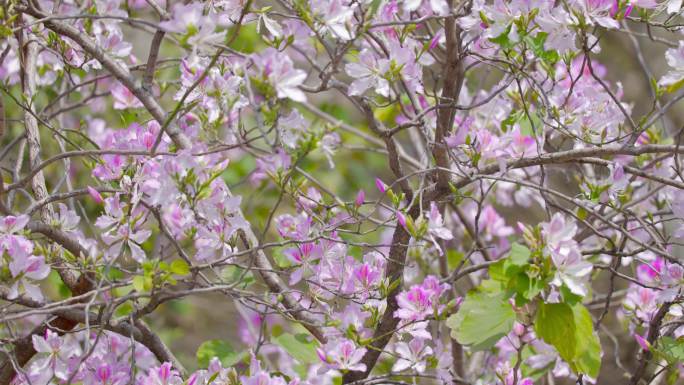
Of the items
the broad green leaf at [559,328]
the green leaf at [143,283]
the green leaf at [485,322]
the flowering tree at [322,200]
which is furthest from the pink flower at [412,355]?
the green leaf at [143,283]

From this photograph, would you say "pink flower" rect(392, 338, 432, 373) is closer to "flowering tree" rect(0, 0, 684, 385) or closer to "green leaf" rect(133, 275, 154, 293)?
"flowering tree" rect(0, 0, 684, 385)

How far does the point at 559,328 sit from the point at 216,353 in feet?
2.69

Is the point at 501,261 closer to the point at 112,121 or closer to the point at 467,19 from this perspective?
the point at 467,19

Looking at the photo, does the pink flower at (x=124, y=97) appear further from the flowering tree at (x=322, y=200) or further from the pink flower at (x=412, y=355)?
the pink flower at (x=412, y=355)

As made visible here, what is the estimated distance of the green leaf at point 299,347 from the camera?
1775 millimetres

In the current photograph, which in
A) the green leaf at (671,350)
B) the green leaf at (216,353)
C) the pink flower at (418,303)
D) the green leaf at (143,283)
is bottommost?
the green leaf at (671,350)

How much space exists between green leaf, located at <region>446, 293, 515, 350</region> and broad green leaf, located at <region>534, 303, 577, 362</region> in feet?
Answer: 0.20

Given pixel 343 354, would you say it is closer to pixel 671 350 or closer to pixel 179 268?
pixel 179 268

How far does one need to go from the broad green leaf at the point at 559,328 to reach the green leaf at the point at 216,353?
727 mm

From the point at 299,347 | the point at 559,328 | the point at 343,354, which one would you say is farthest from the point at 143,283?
the point at 559,328

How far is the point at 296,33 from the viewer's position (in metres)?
1.58

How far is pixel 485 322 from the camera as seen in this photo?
1.55 metres

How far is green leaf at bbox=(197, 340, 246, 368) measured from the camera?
194cm

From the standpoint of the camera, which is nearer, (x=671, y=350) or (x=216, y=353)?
(x=671, y=350)
